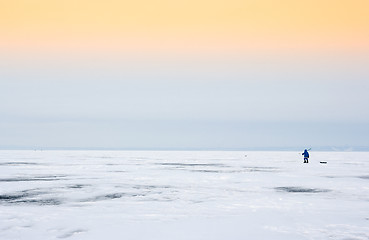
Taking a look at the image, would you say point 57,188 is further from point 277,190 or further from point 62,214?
point 277,190

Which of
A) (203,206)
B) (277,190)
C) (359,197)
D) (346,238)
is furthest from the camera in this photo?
(277,190)

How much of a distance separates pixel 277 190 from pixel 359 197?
3.73m

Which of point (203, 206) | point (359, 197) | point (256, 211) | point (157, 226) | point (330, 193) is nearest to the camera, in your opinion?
point (157, 226)

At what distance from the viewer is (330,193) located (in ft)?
→ 59.0

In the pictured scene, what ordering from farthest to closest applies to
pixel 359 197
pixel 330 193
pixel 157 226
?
pixel 330 193 → pixel 359 197 → pixel 157 226

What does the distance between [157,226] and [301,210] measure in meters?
4.92

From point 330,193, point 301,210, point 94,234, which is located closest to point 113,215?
point 94,234

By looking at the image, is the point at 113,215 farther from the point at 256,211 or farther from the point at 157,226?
the point at 256,211

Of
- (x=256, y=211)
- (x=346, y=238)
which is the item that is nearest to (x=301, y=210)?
(x=256, y=211)

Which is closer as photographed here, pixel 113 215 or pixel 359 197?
pixel 113 215

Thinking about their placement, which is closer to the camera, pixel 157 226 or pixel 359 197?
pixel 157 226

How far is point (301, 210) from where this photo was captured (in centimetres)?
1332

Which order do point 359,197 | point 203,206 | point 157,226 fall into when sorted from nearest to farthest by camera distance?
point 157,226 → point 203,206 → point 359,197

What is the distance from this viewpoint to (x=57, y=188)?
65.2 ft
